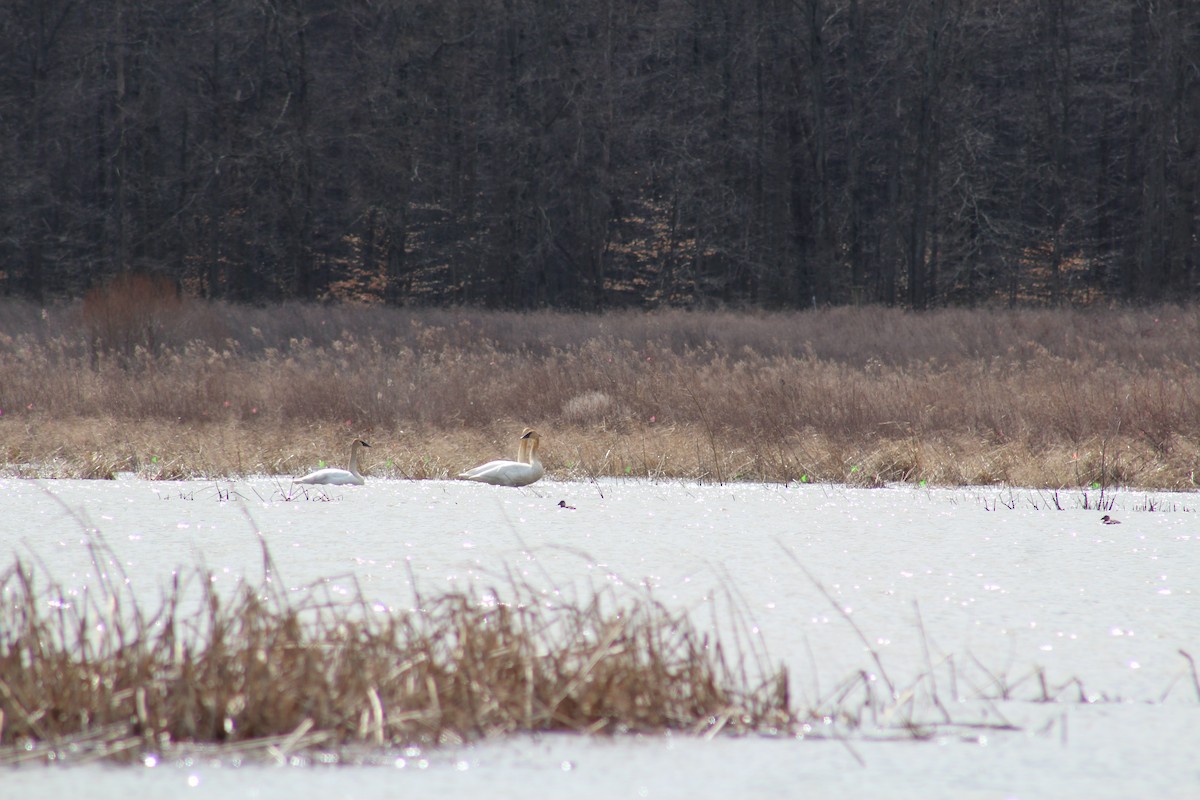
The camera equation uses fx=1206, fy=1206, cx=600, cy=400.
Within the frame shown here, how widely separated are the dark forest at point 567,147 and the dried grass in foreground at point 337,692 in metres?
21.0

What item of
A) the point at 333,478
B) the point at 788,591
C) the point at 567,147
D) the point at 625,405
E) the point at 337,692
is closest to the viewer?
the point at 337,692

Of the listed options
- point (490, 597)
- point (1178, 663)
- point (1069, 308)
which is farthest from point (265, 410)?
point (1069, 308)

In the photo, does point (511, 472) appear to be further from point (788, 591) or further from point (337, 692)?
point (337, 692)

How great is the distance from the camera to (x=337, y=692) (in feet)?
8.08

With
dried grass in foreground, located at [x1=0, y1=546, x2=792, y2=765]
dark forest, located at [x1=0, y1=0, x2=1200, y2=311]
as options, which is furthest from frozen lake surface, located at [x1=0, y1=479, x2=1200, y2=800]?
dark forest, located at [x1=0, y1=0, x2=1200, y2=311]

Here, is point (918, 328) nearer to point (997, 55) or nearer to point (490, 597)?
point (490, 597)

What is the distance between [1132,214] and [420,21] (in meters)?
16.2

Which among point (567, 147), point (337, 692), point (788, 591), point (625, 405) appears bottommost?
point (625, 405)

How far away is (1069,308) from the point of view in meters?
16.5

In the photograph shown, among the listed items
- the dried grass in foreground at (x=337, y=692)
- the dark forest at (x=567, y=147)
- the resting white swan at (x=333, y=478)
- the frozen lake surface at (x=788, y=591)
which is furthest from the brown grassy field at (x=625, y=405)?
the dark forest at (x=567, y=147)

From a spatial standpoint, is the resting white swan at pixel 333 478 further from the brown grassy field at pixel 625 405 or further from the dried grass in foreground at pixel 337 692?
the dried grass in foreground at pixel 337 692

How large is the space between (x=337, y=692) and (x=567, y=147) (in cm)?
2385

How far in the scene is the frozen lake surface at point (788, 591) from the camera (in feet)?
7.09

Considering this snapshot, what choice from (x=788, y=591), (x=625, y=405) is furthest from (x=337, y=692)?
(x=625, y=405)
